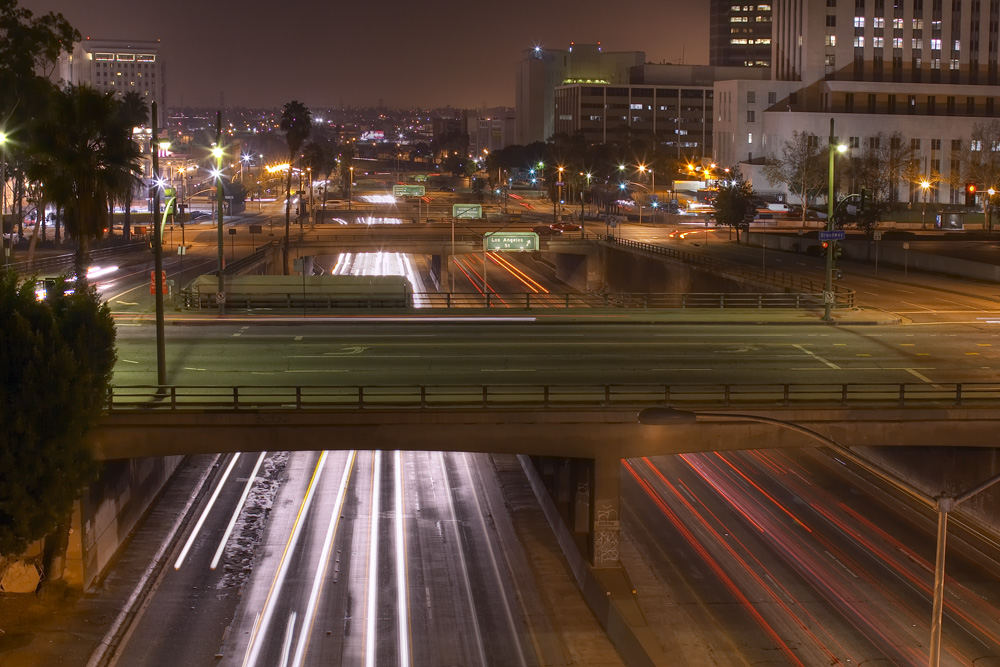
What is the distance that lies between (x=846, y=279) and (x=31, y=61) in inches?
1837

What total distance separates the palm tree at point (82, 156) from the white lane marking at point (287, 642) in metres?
18.4

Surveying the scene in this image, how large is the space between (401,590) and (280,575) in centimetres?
354

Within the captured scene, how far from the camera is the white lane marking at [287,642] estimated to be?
25766 millimetres

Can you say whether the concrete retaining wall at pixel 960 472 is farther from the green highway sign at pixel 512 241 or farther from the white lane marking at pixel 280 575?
the green highway sign at pixel 512 241

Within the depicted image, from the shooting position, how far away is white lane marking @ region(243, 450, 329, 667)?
26250 millimetres

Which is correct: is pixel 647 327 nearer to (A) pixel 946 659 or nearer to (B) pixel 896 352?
(B) pixel 896 352

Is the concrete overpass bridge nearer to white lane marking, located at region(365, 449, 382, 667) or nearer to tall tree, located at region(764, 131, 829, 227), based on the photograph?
white lane marking, located at region(365, 449, 382, 667)

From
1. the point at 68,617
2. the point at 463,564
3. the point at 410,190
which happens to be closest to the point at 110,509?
the point at 68,617

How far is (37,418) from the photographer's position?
83.1ft

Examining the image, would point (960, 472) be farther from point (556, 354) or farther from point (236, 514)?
point (236, 514)

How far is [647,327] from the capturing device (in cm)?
4531

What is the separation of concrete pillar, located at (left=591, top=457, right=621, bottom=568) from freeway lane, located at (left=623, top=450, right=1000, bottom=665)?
1.51 metres

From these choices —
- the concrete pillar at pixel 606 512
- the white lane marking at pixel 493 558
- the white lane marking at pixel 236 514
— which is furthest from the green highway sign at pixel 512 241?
the concrete pillar at pixel 606 512

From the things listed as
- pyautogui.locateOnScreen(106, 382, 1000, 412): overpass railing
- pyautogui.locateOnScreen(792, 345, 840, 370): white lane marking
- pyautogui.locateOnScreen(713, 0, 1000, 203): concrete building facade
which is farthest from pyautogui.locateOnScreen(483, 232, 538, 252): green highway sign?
pyautogui.locateOnScreen(713, 0, 1000, 203): concrete building facade
